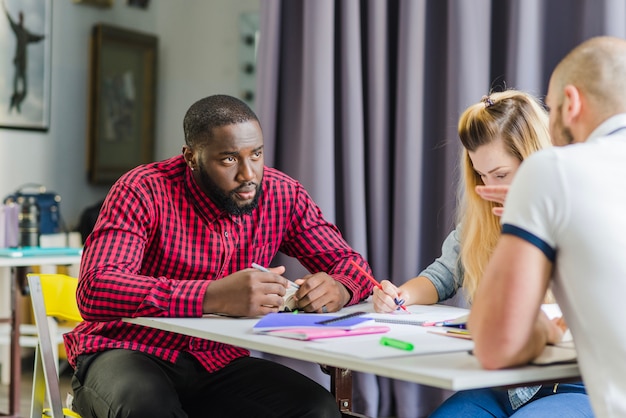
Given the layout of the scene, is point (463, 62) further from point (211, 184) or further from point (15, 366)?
point (15, 366)

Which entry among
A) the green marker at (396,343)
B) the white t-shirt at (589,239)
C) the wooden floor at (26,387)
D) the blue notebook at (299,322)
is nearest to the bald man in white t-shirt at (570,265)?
the white t-shirt at (589,239)

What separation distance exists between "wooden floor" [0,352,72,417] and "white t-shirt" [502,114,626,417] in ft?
9.03

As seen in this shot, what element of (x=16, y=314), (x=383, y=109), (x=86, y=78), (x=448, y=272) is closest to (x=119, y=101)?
(x=86, y=78)

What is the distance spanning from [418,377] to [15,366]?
99.9 inches

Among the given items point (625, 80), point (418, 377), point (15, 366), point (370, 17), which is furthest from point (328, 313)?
point (15, 366)

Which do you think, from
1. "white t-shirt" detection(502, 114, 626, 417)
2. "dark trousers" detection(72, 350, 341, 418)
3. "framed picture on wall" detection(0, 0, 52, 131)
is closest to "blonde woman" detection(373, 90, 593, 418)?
"dark trousers" detection(72, 350, 341, 418)

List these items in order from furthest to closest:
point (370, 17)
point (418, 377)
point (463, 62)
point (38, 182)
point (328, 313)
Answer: point (38, 182)
point (370, 17)
point (463, 62)
point (328, 313)
point (418, 377)

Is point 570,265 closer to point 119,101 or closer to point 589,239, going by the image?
point 589,239

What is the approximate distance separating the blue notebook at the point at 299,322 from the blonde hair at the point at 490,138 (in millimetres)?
487

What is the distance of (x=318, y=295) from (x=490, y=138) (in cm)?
57

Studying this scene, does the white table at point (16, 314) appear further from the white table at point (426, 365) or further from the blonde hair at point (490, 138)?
the white table at point (426, 365)

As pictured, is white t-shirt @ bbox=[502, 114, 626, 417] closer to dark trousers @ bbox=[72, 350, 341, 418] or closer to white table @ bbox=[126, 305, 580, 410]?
white table @ bbox=[126, 305, 580, 410]

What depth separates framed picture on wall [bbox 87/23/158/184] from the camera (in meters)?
4.85

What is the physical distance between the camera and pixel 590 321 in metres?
1.25
